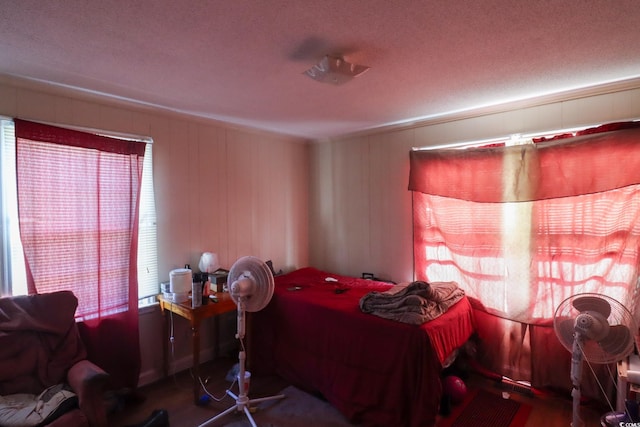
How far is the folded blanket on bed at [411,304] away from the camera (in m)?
2.32

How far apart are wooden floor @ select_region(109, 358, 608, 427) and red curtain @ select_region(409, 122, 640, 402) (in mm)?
157

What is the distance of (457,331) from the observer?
101 inches

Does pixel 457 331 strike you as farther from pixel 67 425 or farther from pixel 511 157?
pixel 67 425

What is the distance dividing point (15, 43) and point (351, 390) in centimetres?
294

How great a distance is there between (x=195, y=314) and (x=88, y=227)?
1.04 m

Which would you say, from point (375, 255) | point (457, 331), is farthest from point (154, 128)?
point (457, 331)

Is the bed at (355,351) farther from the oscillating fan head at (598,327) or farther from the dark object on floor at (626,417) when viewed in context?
the dark object on floor at (626,417)

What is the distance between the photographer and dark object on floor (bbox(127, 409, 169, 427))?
7.43ft

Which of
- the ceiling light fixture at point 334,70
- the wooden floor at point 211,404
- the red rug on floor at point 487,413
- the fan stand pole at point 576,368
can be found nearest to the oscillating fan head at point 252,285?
the wooden floor at point 211,404

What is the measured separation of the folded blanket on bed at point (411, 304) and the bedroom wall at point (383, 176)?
0.95m

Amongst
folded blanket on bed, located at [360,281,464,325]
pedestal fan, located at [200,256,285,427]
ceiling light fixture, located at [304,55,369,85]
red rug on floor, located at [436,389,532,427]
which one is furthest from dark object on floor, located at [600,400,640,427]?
ceiling light fixture, located at [304,55,369,85]

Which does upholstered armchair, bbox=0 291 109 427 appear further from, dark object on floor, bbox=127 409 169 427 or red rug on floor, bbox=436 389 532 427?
red rug on floor, bbox=436 389 532 427

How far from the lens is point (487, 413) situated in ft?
8.10

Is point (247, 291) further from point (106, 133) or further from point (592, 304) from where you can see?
point (592, 304)
